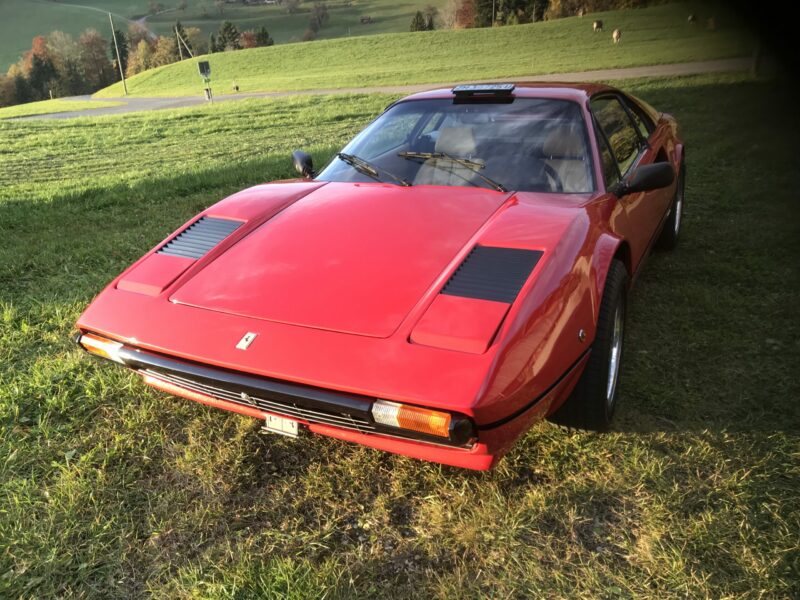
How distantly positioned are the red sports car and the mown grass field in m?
15.6

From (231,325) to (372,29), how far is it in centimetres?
6823

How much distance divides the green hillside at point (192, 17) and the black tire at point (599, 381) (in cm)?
6564

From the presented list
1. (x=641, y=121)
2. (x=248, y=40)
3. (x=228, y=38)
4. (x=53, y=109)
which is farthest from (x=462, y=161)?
(x=248, y=40)

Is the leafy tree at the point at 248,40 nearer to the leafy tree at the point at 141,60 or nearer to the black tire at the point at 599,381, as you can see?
the leafy tree at the point at 141,60

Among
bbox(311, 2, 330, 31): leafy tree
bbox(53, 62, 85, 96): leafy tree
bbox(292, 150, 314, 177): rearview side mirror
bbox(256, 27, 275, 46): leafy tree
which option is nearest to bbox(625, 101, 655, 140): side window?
bbox(292, 150, 314, 177): rearview side mirror

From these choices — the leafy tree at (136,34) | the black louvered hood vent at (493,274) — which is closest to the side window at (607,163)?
the black louvered hood vent at (493,274)

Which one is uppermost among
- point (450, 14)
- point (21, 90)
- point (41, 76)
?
point (450, 14)

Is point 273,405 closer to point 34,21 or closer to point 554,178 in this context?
point 554,178

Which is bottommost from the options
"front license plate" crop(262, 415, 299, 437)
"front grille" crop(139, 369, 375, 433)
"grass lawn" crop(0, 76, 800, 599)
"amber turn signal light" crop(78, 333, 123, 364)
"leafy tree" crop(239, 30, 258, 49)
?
"grass lawn" crop(0, 76, 800, 599)

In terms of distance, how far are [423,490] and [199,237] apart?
1455 mm

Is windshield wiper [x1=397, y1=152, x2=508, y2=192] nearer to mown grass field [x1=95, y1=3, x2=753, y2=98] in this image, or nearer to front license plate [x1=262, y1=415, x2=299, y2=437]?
front license plate [x1=262, y1=415, x2=299, y2=437]

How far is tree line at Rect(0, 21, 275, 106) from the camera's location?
64500 mm

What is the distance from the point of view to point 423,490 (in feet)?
6.76

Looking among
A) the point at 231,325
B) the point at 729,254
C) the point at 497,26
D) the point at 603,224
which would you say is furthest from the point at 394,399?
the point at 497,26
